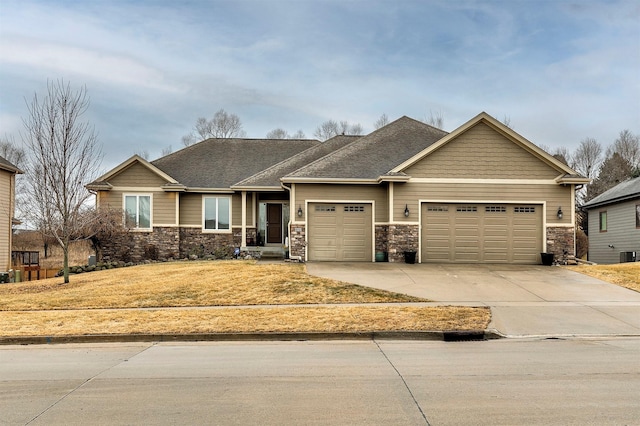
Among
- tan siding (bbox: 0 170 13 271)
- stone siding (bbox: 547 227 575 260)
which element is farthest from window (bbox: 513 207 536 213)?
tan siding (bbox: 0 170 13 271)

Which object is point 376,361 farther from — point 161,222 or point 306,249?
point 161,222

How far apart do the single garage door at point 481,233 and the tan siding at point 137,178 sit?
13.1 metres

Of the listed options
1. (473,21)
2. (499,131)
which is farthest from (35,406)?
(473,21)

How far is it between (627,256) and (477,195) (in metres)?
11.1

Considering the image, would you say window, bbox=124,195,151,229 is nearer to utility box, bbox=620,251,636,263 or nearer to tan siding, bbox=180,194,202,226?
tan siding, bbox=180,194,202,226

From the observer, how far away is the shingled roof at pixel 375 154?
68.6ft

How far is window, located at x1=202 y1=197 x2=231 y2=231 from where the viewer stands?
24844 millimetres

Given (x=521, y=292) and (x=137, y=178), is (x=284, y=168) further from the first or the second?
(x=521, y=292)

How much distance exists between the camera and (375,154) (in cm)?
2289

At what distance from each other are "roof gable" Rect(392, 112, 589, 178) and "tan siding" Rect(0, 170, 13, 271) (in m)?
20.3

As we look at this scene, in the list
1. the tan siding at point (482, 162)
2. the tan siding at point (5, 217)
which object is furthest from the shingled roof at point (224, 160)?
the tan siding at point (482, 162)

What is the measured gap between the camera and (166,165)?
1041 inches

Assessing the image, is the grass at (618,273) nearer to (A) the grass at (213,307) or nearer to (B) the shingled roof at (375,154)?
(A) the grass at (213,307)

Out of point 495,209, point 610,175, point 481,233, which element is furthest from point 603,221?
point 610,175
